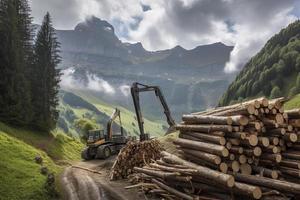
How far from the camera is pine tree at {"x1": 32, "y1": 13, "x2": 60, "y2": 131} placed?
57.3 m

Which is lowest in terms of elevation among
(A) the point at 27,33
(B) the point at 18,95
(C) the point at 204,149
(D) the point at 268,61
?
(C) the point at 204,149

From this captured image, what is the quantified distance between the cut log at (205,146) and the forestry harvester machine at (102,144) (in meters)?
22.1

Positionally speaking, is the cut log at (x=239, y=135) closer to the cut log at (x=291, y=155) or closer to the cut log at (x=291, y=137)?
the cut log at (x=291, y=137)

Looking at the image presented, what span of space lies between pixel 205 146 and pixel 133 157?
447 inches

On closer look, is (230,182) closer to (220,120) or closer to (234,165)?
(234,165)

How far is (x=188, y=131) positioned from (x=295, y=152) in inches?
220

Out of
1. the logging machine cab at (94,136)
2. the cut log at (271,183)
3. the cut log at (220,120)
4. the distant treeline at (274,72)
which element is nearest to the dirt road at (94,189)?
the cut log at (220,120)

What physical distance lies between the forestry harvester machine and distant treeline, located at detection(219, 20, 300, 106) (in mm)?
93372

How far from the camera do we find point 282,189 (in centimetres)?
1465

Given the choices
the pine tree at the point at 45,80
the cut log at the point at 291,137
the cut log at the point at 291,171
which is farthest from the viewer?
the pine tree at the point at 45,80

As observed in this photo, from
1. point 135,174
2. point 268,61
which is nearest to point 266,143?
point 135,174

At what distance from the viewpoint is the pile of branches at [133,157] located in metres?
27.3

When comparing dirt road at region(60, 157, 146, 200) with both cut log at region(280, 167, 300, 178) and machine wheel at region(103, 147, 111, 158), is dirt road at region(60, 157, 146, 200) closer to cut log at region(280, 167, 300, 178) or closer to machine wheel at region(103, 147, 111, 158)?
cut log at region(280, 167, 300, 178)

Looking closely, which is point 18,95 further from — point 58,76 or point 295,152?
point 295,152
